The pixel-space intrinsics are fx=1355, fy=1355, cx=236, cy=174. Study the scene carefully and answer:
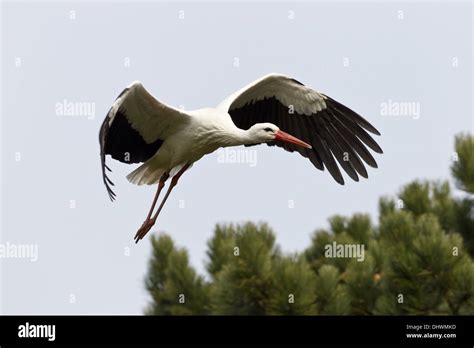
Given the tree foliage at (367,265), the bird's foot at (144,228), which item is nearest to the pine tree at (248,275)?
the tree foliage at (367,265)

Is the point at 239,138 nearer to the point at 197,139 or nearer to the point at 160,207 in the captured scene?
the point at 197,139

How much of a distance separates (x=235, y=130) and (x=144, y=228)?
1.16m

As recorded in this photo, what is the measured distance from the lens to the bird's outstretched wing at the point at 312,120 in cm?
1282

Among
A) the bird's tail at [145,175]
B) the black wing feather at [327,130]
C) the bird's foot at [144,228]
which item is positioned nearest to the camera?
the bird's foot at [144,228]

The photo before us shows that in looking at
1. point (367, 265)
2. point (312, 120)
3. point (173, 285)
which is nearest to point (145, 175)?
point (312, 120)

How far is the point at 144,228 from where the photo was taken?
1177cm

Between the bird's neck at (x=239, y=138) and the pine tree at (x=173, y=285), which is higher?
the bird's neck at (x=239, y=138)

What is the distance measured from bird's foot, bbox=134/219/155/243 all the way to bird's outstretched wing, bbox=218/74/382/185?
1.64 meters

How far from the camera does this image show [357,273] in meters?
18.1

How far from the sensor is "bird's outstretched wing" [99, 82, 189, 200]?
11742 mm

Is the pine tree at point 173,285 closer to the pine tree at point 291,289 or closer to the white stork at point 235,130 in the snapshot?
the pine tree at point 291,289

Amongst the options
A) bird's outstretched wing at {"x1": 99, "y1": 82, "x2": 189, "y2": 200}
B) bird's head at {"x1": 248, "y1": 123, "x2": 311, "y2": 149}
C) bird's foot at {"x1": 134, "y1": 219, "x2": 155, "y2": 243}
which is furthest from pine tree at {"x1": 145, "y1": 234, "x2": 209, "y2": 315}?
bird's head at {"x1": 248, "y1": 123, "x2": 311, "y2": 149}

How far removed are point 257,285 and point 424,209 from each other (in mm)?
3082
